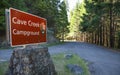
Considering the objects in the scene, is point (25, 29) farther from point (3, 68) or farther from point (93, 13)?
point (93, 13)

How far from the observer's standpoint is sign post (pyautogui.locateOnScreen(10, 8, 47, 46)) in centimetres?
662

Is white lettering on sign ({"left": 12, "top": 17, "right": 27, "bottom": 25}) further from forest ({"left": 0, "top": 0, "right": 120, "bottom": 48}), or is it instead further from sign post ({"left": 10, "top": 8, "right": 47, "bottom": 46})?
forest ({"left": 0, "top": 0, "right": 120, "bottom": 48})

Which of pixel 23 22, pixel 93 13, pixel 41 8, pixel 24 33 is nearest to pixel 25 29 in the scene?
pixel 24 33

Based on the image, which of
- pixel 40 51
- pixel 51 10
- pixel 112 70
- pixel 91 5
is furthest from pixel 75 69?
pixel 51 10

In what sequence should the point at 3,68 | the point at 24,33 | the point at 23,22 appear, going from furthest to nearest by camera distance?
1. the point at 3,68
2. the point at 24,33
3. the point at 23,22

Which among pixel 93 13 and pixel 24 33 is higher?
pixel 93 13

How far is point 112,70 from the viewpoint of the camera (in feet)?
41.5

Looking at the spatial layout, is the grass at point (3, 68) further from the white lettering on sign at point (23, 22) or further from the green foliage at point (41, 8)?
the green foliage at point (41, 8)

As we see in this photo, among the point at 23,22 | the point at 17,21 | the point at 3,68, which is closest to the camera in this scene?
the point at 17,21

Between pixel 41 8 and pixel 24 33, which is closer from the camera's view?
pixel 24 33

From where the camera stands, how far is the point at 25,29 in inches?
284

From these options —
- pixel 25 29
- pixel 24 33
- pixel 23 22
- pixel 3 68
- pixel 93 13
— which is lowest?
pixel 3 68

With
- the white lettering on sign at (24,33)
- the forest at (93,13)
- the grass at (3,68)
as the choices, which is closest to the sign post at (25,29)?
Result: the white lettering on sign at (24,33)

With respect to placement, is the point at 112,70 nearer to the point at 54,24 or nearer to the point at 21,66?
the point at 21,66
